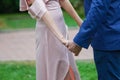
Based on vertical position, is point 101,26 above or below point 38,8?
above

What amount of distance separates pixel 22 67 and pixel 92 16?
185 inches

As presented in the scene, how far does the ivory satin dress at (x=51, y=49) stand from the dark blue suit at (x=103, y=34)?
0.69 m

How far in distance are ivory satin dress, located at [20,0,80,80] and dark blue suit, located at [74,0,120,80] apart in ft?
2.26

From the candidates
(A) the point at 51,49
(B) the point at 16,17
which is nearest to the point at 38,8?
(A) the point at 51,49

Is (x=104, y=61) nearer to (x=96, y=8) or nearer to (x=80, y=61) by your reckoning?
(x=96, y=8)

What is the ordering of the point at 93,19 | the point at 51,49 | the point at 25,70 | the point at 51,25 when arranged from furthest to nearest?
the point at 25,70 < the point at 51,49 < the point at 51,25 < the point at 93,19

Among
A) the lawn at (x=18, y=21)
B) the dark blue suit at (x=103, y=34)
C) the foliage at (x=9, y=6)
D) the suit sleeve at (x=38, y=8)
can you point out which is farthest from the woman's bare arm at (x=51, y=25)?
the foliage at (x=9, y=6)

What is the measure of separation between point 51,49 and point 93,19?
1086 millimetres

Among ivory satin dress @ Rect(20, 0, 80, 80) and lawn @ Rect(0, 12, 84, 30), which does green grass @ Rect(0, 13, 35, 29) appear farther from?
ivory satin dress @ Rect(20, 0, 80, 80)

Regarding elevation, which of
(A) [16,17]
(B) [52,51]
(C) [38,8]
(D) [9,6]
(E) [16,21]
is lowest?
(D) [9,6]

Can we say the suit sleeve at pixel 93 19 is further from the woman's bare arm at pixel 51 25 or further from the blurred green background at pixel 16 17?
the blurred green background at pixel 16 17

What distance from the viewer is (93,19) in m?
3.92

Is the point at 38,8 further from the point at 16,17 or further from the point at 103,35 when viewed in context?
the point at 16,17

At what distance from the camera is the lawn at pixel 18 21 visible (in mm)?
15797
